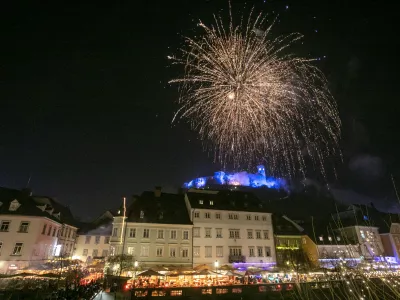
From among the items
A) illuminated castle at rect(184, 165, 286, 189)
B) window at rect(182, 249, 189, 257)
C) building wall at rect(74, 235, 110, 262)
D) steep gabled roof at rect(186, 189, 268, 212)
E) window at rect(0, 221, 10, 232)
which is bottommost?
window at rect(182, 249, 189, 257)

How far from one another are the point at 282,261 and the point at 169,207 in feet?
72.9

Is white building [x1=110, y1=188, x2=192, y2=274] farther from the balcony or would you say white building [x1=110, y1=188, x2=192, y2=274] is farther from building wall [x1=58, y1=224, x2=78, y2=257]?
building wall [x1=58, y1=224, x2=78, y2=257]

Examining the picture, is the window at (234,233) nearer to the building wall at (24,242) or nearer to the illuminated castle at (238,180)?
the building wall at (24,242)

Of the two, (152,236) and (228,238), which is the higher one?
(228,238)

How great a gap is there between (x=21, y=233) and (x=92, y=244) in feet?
53.1

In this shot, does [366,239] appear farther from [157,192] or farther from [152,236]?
[152,236]

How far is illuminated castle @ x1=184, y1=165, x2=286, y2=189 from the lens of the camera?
138500 millimetres

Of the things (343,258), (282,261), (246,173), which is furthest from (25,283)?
(246,173)

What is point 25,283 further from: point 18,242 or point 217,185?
point 217,185

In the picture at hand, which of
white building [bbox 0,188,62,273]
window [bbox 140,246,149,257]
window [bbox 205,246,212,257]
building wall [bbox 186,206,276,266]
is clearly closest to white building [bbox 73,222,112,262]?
white building [bbox 0,188,62,273]

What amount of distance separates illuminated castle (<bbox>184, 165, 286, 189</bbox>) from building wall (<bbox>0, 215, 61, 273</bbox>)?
98645 mm

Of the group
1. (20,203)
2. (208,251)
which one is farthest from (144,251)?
(20,203)

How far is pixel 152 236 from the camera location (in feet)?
135

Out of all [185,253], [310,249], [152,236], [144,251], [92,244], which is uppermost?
[152,236]
